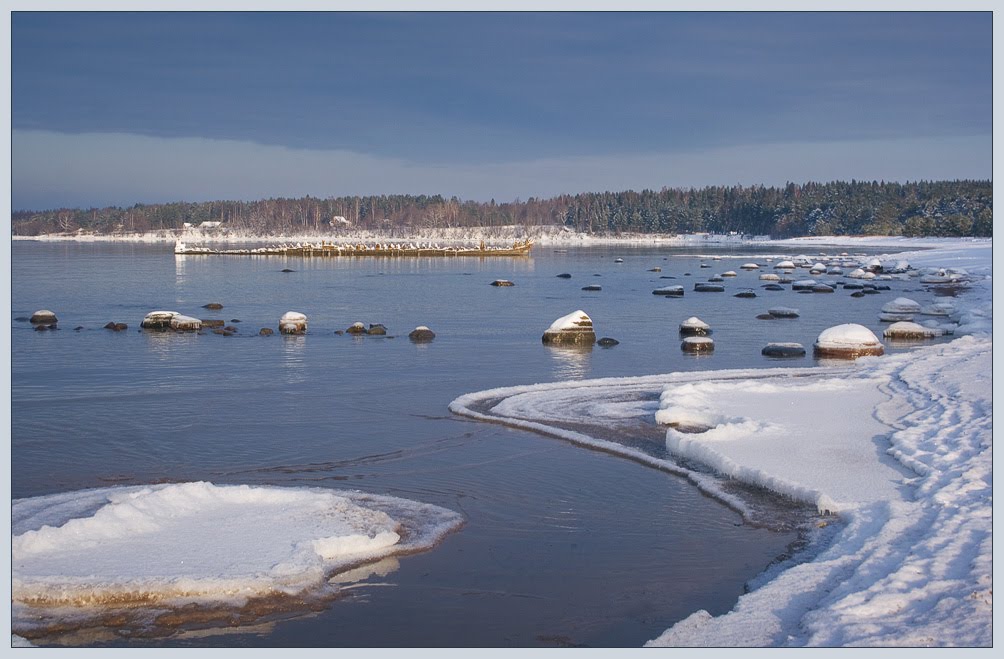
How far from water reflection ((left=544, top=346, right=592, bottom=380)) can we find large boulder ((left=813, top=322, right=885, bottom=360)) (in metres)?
6.55

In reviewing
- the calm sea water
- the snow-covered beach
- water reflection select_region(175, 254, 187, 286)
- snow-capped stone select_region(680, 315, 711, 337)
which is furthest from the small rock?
water reflection select_region(175, 254, 187, 286)

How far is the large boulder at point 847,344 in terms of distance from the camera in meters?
28.3

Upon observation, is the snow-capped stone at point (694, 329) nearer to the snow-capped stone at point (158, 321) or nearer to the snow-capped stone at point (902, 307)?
the snow-capped stone at point (902, 307)

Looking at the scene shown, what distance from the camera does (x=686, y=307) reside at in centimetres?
4828

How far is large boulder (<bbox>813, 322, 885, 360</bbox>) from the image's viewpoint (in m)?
28.3

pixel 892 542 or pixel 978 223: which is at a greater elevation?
pixel 978 223

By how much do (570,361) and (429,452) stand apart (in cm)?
1230

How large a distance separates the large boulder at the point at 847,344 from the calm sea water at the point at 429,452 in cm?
109

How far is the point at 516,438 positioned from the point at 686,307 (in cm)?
3172

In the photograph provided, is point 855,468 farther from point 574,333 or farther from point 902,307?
point 902,307

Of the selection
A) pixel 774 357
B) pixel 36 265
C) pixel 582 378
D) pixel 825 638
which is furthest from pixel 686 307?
pixel 36 265

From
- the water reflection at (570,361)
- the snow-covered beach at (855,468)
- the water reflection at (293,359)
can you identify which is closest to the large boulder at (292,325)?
the water reflection at (293,359)

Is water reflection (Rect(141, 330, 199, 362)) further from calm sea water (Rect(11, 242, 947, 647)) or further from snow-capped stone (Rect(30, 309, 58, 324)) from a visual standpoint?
snow-capped stone (Rect(30, 309, 58, 324))

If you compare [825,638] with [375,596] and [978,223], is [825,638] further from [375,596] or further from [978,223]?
[978,223]
